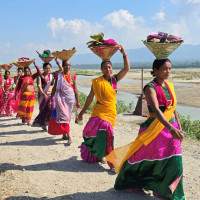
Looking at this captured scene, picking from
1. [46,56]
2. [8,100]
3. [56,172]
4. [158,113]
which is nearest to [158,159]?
[158,113]

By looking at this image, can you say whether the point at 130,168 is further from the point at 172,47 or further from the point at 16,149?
the point at 16,149

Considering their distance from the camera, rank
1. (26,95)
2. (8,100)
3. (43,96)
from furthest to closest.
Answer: (8,100) → (26,95) → (43,96)

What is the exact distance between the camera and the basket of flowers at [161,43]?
372 cm

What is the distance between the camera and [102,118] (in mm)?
5070

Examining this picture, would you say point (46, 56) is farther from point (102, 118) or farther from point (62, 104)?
point (102, 118)

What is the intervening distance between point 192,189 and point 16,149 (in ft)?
12.9

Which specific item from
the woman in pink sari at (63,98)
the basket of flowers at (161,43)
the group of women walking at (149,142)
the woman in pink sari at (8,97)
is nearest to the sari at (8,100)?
the woman in pink sari at (8,97)

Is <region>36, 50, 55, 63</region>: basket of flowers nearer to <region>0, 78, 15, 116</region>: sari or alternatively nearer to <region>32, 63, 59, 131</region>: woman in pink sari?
<region>32, 63, 59, 131</region>: woman in pink sari

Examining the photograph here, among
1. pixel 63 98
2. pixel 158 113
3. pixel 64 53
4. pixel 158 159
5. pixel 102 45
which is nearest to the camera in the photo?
pixel 158 113

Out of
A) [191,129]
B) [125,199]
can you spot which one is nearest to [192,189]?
[125,199]

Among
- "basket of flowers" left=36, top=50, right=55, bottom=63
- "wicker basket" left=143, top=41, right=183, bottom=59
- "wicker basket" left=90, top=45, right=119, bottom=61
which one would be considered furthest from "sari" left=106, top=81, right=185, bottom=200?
"basket of flowers" left=36, top=50, right=55, bottom=63

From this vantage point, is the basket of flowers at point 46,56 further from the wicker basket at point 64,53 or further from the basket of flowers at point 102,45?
the basket of flowers at point 102,45

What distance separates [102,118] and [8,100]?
23.5 ft

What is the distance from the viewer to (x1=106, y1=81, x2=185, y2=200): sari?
141 inches
